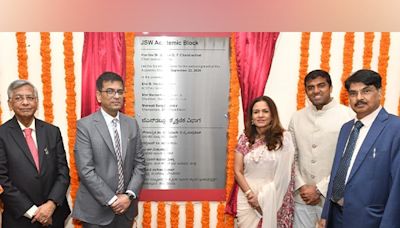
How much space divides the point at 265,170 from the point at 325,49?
120cm

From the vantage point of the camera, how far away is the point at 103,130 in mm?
2779

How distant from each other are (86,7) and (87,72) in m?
0.65

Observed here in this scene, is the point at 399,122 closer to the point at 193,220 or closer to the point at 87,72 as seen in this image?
the point at 193,220

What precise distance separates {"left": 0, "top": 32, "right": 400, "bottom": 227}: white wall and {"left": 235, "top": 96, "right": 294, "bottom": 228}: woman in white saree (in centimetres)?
35

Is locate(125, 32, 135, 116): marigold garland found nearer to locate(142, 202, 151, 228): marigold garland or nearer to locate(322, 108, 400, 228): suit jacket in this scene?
locate(142, 202, 151, 228): marigold garland

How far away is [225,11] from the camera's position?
3.42 m

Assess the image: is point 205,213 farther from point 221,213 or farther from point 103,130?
point 103,130

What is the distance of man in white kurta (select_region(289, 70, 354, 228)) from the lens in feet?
9.37

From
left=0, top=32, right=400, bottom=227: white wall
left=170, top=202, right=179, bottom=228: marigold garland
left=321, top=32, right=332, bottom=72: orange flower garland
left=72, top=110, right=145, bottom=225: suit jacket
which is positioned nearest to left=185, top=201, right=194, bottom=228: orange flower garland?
left=170, top=202, right=179, bottom=228: marigold garland

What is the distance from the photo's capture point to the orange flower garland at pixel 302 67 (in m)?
3.24

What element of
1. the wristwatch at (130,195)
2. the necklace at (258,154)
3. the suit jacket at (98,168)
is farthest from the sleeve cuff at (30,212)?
the necklace at (258,154)

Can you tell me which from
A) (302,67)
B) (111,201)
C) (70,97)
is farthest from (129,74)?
(302,67)

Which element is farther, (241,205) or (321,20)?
(321,20)

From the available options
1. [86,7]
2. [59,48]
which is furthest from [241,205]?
[86,7]
